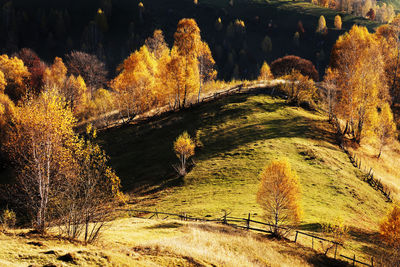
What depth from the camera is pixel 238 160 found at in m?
44.7

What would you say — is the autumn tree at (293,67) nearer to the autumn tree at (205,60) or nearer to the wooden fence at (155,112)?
the wooden fence at (155,112)

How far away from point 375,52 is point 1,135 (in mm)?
90770

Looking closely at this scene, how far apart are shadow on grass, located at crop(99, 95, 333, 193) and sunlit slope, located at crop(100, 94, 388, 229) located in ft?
0.57

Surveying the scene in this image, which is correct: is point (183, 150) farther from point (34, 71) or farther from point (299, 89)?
point (34, 71)

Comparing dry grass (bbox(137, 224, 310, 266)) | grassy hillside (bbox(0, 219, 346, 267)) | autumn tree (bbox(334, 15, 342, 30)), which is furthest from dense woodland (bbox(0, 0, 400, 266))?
autumn tree (bbox(334, 15, 342, 30))

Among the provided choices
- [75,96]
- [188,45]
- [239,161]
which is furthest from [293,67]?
[75,96]

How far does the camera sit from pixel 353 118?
2271 inches

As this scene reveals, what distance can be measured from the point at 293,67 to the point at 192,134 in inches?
1768

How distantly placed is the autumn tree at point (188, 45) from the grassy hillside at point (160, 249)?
38.0 m

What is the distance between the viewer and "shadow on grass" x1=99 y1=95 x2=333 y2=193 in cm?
4741

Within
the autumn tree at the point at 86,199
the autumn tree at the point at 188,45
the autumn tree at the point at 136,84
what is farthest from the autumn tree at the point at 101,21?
the autumn tree at the point at 86,199

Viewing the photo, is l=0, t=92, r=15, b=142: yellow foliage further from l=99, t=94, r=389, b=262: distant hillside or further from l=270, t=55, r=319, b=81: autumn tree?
l=270, t=55, r=319, b=81: autumn tree

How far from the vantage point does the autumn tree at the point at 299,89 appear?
6638cm

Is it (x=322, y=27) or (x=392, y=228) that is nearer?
(x=392, y=228)
